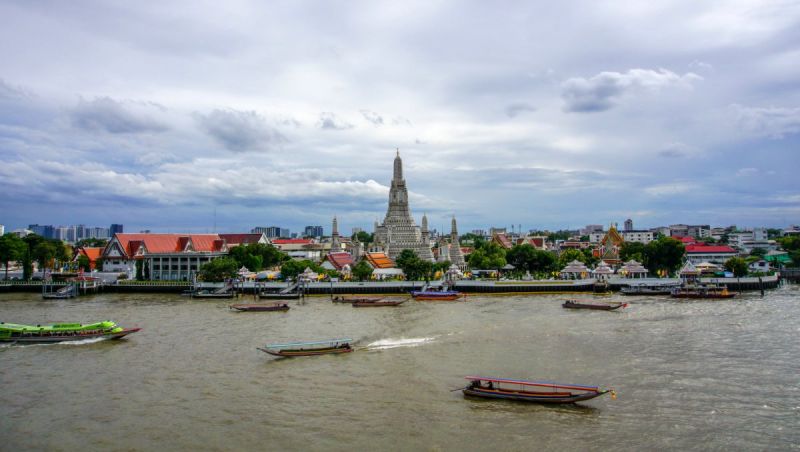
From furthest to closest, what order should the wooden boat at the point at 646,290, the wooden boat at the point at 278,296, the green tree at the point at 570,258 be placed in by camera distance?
the green tree at the point at 570,258
the wooden boat at the point at 646,290
the wooden boat at the point at 278,296

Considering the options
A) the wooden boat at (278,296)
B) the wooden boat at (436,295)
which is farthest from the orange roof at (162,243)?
the wooden boat at (436,295)

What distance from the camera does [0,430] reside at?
2017 centimetres

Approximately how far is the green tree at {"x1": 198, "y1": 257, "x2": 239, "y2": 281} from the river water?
2458 centimetres

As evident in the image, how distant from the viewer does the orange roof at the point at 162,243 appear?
77000mm

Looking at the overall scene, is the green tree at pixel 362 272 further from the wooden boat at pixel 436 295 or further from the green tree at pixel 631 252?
the green tree at pixel 631 252

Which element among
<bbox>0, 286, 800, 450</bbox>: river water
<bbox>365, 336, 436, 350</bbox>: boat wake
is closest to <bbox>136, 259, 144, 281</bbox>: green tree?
<bbox>0, 286, 800, 450</bbox>: river water

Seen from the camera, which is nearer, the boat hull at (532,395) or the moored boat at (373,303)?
the boat hull at (532,395)

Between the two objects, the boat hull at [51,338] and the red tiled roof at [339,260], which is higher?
the red tiled roof at [339,260]

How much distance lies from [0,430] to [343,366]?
1336 centimetres

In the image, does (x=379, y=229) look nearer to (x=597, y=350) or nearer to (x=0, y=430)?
(x=597, y=350)

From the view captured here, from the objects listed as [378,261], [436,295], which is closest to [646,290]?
[436,295]

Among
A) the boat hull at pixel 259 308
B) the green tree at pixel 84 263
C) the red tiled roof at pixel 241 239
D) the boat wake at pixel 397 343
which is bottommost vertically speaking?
the boat wake at pixel 397 343

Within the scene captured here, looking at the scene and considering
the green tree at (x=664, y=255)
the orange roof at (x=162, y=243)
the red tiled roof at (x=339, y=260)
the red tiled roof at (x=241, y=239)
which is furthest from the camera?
the red tiled roof at (x=241, y=239)

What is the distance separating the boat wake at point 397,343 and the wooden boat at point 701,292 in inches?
1293
